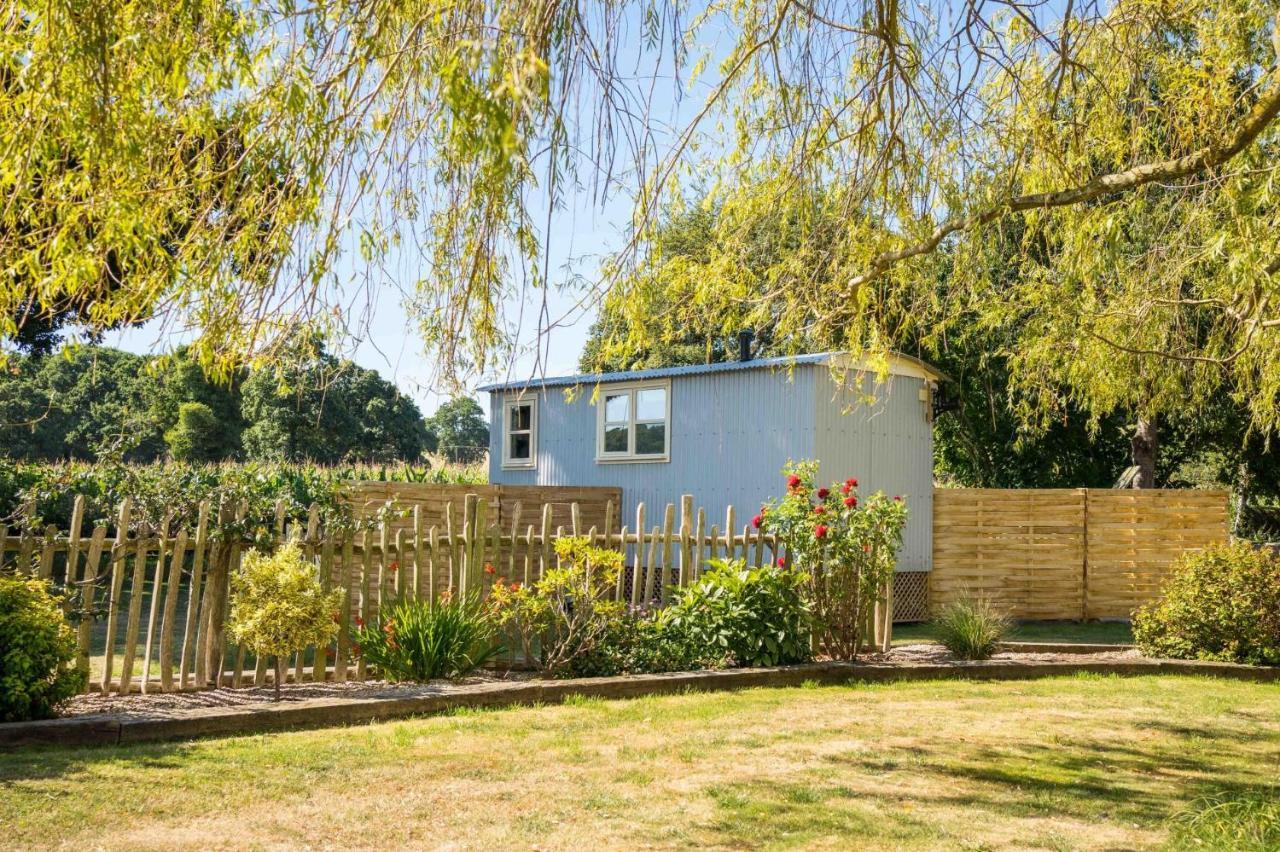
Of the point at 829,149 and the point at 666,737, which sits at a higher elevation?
the point at 829,149

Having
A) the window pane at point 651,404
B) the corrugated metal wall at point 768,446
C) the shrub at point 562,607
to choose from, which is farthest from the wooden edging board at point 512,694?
the window pane at point 651,404

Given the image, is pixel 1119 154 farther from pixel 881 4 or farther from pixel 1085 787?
pixel 1085 787

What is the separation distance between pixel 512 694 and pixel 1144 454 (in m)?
16.3

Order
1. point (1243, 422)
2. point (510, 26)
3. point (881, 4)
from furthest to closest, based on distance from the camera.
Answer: point (1243, 422)
point (881, 4)
point (510, 26)

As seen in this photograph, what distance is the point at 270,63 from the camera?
5145 millimetres

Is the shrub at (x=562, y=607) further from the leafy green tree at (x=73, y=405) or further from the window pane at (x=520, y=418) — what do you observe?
the leafy green tree at (x=73, y=405)

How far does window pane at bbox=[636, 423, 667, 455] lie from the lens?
17.5m

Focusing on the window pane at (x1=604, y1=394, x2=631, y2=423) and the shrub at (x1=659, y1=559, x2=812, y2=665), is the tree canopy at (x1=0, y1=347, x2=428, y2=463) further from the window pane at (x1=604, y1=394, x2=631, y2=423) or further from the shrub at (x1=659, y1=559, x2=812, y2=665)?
the shrub at (x1=659, y1=559, x2=812, y2=665)

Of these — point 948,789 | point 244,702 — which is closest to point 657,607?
point 244,702

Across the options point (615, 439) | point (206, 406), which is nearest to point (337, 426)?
point (206, 406)

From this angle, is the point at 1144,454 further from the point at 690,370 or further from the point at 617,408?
the point at 617,408

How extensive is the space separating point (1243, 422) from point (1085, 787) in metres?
17.6

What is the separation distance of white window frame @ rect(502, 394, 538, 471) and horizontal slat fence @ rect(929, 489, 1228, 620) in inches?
266

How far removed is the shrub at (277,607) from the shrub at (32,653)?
3.40ft
